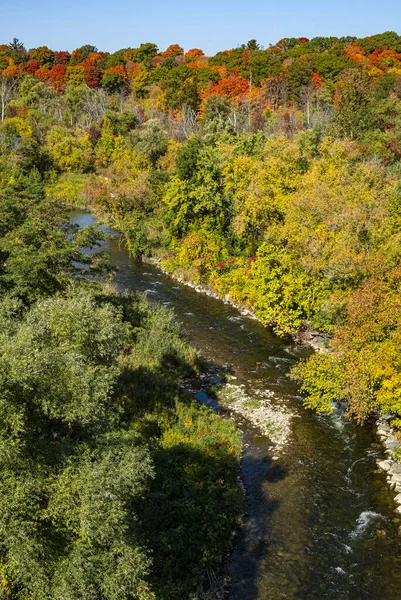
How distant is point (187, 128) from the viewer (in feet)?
268

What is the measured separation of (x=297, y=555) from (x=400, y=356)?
8.44 metres

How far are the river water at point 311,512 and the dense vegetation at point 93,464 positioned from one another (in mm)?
1049

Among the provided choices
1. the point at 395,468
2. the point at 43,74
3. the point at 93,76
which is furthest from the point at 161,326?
the point at 43,74

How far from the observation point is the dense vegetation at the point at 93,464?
36.4ft

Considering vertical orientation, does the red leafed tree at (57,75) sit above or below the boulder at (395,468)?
above

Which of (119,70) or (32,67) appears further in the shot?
(32,67)

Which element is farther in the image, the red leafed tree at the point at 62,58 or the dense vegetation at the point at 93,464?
the red leafed tree at the point at 62,58

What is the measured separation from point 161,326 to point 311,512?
1465 centimetres

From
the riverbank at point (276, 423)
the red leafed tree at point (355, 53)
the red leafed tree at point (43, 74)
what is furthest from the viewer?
the red leafed tree at point (43, 74)

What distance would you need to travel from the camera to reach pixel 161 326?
30406mm

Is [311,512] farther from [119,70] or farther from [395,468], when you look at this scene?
[119,70]

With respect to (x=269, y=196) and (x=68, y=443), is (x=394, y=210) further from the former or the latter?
(x=68, y=443)

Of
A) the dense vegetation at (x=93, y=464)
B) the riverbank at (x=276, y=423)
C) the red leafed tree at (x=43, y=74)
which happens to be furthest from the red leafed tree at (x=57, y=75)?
the riverbank at (x=276, y=423)

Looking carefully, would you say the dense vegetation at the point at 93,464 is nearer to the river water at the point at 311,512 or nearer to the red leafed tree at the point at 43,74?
the river water at the point at 311,512
